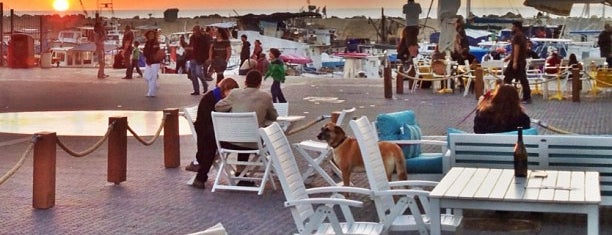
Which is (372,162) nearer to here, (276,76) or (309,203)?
(309,203)

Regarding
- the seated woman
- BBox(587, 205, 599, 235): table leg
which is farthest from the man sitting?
BBox(587, 205, 599, 235): table leg

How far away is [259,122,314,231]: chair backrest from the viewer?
23.3 feet

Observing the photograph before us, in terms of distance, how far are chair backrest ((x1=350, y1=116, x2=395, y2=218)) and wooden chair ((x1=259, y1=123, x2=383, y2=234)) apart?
42 cm

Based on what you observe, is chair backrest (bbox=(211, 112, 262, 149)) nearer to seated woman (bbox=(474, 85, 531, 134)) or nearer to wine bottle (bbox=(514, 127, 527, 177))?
seated woman (bbox=(474, 85, 531, 134))

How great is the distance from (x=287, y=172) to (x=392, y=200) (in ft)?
2.94

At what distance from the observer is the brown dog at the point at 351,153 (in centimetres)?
912

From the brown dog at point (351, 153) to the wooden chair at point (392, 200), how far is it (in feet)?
2.63

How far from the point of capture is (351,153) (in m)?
9.43

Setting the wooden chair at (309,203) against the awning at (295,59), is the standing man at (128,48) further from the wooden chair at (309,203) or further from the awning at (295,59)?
the wooden chair at (309,203)

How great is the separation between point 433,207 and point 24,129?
12.7m

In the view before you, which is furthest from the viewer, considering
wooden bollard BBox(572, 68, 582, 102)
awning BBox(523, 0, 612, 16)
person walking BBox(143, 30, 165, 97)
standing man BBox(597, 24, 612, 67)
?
standing man BBox(597, 24, 612, 67)

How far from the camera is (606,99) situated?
25047 millimetres

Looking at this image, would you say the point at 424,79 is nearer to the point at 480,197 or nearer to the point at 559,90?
the point at 559,90

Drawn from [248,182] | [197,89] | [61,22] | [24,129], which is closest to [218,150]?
[248,182]
